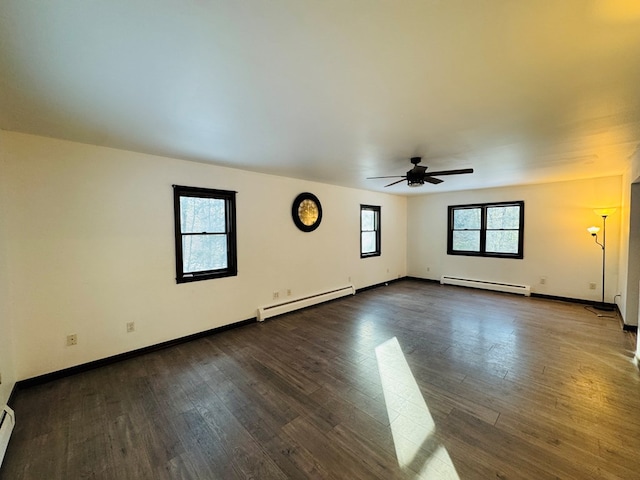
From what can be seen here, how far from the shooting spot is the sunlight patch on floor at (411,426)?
1686mm

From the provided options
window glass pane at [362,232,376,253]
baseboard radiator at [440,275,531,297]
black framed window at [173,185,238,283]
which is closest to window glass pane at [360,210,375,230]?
window glass pane at [362,232,376,253]

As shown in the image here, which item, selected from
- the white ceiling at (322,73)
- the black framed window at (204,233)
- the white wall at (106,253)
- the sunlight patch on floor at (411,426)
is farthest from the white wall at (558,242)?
the black framed window at (204,233)

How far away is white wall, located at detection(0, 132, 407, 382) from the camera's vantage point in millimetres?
2584

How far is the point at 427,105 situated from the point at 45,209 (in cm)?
376

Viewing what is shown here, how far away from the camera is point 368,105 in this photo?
6.77ft

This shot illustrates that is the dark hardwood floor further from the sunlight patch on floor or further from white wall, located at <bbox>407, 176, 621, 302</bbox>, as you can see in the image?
white wall, located at <bbox>407, 176, 621, 302</bbox>

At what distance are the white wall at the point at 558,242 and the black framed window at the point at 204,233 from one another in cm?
559

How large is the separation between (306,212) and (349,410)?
11.7 ft

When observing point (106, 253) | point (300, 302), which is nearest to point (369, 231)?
point (300, 302)

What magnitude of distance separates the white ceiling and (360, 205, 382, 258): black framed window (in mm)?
3583

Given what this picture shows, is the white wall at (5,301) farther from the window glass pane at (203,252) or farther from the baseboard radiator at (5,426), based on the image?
the window glass pane at (203,252)

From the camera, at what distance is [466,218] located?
6.68 metres

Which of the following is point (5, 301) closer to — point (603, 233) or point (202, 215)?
point (202, 215)

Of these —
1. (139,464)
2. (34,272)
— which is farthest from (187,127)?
(139,464)
